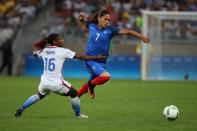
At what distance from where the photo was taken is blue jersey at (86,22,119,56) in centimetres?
1533

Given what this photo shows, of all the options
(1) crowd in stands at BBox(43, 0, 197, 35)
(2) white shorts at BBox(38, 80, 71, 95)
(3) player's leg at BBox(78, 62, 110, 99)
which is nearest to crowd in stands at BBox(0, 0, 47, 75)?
(1) crowd in stands at BBox(43, 0, 197, 35)

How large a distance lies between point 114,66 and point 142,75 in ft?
8.99

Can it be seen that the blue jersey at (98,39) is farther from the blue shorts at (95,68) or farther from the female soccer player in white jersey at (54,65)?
the female soccer player in white jersey at (54,65)

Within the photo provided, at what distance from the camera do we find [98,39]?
15422mm

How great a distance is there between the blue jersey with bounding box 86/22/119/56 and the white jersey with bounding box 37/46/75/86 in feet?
7.66

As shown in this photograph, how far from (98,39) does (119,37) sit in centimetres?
1847

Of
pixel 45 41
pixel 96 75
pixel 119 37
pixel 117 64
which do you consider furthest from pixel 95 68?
pixel 119 37

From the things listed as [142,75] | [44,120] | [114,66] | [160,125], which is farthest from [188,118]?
[114,66]

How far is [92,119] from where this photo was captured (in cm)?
1322

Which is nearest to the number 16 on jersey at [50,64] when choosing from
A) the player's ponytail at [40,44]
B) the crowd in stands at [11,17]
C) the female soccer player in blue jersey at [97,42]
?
the player's ponytail at [40,44]

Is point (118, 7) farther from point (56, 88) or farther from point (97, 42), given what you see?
point (56, 88)

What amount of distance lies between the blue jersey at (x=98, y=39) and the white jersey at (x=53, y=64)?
7.66ft

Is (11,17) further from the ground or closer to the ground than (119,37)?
further from the ground

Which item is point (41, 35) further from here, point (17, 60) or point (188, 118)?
point (188, 118)
